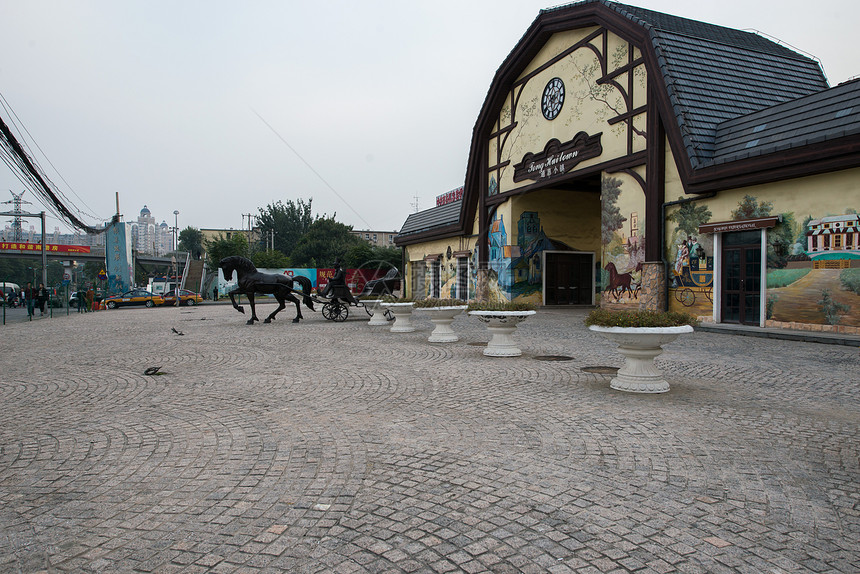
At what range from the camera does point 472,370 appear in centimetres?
805

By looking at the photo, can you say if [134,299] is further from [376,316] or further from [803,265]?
[803,265]

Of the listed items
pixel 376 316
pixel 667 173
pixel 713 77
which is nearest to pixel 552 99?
pixel 713 77

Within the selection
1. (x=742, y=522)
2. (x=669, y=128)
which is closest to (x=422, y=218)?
(x=669, y=128)

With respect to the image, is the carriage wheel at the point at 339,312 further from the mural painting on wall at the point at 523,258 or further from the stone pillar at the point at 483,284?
the stone pillar at the point at 483,284

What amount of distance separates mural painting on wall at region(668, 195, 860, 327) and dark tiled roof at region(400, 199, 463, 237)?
1426cm

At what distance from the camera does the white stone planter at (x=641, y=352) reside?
6199 millimetres

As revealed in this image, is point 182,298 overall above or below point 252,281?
below

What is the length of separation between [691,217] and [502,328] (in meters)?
8.04

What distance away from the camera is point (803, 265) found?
11875mm

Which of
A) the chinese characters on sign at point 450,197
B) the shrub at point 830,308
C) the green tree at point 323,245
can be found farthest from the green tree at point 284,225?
the shrub at point 830,308

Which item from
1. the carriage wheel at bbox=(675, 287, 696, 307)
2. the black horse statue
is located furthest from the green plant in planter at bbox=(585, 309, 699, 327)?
the black horse statue

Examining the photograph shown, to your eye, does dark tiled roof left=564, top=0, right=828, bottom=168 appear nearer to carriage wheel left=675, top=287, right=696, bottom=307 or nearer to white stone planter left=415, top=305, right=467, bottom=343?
carriage wheel left=675, top=287, right=696, bottom=307

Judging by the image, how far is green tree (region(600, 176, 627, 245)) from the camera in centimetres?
1684

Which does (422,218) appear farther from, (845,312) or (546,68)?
(845,312)
